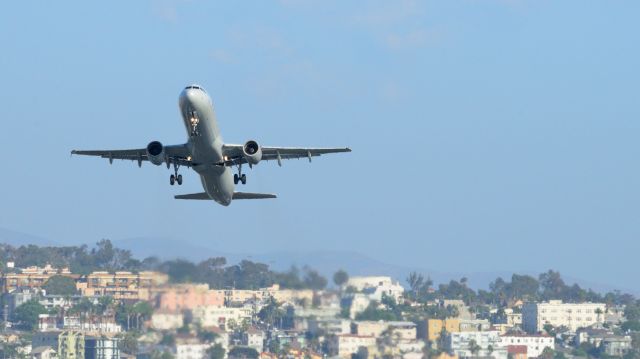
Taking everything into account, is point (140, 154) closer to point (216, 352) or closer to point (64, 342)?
point (216, 352)

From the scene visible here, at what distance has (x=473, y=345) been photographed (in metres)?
99.0

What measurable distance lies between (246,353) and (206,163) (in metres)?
20.1

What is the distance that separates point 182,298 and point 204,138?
1316cm

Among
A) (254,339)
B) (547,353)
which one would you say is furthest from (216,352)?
(547,353)

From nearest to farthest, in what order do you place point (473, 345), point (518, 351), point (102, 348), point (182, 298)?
point (182, 298) → point (473, 345) → point (518, 351) → point (102, 348)

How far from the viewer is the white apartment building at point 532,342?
13775 centimetres

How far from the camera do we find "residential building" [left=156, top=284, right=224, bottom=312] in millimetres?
94188

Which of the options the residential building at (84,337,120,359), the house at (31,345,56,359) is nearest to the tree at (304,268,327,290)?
the residential building at (84,337,120,359)

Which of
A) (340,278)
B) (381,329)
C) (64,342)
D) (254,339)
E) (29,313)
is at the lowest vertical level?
(64,342)

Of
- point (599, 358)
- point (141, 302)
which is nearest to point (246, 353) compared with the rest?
point (141, 302)

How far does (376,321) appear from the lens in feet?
298

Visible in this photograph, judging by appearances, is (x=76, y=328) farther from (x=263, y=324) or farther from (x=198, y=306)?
(x=198, y=306)

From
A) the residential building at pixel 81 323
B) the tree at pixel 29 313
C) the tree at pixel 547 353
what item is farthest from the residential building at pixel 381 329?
the tree at pixel 29 313

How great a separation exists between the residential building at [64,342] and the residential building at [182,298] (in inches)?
2294
